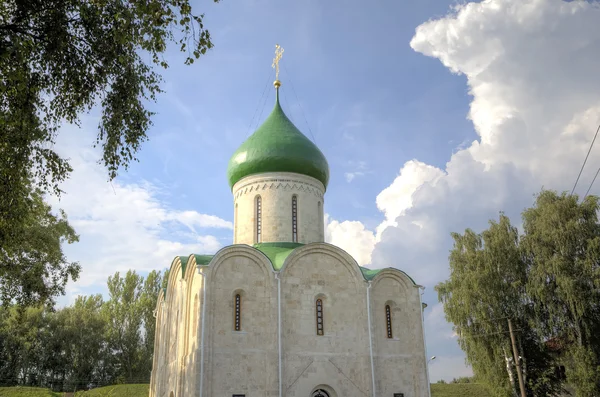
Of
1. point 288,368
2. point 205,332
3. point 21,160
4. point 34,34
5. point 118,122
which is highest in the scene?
point 34,34

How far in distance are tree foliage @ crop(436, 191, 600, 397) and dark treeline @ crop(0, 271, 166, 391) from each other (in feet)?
56.7

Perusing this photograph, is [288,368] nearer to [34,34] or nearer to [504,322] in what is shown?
[504,322]

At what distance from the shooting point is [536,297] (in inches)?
648

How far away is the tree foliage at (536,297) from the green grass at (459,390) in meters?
4.70

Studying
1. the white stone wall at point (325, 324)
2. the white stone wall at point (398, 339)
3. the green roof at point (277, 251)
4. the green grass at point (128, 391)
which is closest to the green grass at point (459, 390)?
the white stone wall at point (398, 339)

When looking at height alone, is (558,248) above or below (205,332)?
above

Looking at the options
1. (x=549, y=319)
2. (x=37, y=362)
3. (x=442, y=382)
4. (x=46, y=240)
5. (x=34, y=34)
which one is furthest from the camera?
(x=37, y=362)

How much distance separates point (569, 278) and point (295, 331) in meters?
8.81

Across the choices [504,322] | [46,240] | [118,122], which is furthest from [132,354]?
[118,122]

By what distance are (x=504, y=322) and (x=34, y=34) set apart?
52.4 feet

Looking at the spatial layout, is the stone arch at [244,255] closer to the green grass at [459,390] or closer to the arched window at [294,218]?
the arched window at [294,218]

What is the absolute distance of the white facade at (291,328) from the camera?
1264 cm

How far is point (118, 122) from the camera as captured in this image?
6863 millimetres

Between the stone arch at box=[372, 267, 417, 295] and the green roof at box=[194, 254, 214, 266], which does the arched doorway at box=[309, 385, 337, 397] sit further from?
the green roof at box=[194, 254, 214, 266]
